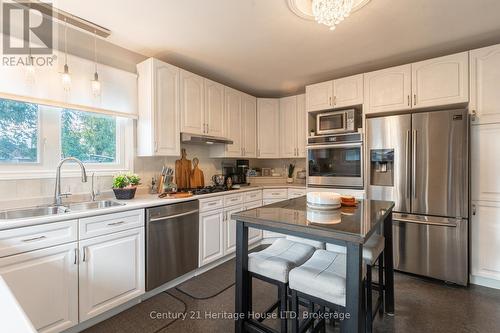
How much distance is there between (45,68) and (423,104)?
12.4ft

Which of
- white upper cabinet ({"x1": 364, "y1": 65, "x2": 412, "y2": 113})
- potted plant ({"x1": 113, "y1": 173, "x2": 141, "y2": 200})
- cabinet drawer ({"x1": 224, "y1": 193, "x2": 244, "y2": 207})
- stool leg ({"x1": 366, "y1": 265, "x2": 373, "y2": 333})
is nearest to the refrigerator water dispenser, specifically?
white upper cabinet ({"x1": 364, "y1": 65, "x2": 412, "y2": 113})

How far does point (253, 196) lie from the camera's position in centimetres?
347

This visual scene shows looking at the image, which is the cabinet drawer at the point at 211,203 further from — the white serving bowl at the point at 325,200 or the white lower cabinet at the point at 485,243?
the white lower cabinet at the point at 485,243

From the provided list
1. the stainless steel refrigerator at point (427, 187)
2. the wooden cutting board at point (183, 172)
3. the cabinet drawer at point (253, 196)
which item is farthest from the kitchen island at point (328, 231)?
the wooden cutting board at point (183, 172)

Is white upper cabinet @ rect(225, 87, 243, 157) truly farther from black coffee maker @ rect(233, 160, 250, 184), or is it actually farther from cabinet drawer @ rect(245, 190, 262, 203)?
cabinet drawer @ rect(245, 190, 262, 203)

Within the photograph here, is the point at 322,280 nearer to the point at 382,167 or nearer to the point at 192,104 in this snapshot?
the point at 382,167

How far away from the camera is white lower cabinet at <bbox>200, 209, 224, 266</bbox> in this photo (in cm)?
269

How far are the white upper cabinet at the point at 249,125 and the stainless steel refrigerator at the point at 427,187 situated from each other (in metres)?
1.87

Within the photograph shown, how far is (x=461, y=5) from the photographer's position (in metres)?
1.89

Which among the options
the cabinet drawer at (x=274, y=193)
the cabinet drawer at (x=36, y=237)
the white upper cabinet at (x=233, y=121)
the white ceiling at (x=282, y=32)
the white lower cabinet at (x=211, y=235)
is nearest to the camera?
the cabinet drawer at (x=36, y=237)

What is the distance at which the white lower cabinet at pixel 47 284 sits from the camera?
1456 mm

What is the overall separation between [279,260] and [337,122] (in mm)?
2274

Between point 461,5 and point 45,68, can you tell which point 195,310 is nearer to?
point 45,68

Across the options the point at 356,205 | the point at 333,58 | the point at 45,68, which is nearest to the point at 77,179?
the point at 45,68
